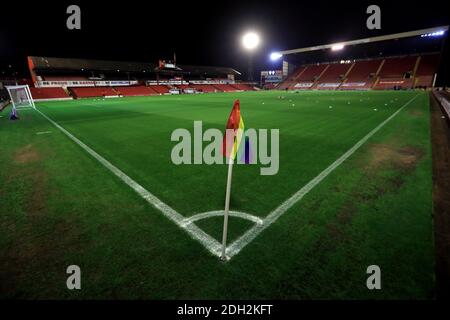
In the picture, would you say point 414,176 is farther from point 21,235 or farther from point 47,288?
point 21,235

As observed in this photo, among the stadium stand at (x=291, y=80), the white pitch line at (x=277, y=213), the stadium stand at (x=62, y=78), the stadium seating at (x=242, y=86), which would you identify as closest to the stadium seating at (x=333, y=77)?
the stadium stand at (x=291, y=80)

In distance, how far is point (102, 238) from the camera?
328 cm

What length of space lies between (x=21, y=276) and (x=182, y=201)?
230 centimetres

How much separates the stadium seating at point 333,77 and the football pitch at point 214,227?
213ft

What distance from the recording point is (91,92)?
160 ft

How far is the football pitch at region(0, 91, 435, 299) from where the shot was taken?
2486 mm

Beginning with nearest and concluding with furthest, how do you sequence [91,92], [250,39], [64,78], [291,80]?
[91,92] < [64,78] < [250,39] < [291,80]

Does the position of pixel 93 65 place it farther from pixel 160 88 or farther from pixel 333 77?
pixel 333 77

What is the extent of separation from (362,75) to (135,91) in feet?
190

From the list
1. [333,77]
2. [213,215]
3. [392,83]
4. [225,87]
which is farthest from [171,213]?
[333,77]

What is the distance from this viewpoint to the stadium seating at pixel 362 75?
2377 inches

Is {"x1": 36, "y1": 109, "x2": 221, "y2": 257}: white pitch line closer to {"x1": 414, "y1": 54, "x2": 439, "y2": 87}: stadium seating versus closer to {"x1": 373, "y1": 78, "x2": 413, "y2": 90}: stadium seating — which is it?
{"x1": 373, "y1": 78, "x2": 413, "y2": 90}: stadium seating

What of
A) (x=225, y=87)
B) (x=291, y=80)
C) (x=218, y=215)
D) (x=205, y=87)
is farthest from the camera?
(x=291, y=80)
